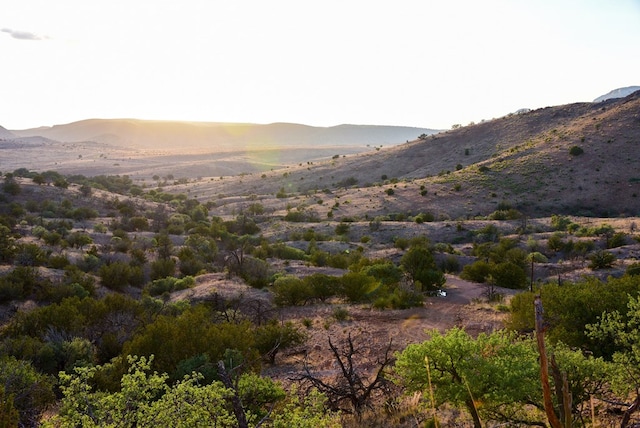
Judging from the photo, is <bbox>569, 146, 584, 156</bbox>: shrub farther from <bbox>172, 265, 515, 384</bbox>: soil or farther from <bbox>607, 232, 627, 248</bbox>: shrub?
<bbox>172, 265, 515, 384</bbox>: soil

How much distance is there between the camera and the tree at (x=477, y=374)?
6555 mm

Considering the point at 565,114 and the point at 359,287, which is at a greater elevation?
the point at 565,114

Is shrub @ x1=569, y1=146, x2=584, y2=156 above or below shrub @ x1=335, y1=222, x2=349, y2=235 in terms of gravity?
above

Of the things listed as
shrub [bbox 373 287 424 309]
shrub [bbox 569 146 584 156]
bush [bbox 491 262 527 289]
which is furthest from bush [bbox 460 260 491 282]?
shrub [bbox 569 146 584 156]

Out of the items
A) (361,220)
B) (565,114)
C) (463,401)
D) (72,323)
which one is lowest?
(361,220)

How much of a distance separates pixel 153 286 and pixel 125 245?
8.14m

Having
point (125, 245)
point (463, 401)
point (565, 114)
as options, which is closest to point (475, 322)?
point (463, 401)

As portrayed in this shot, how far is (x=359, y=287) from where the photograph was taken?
19.3 metres

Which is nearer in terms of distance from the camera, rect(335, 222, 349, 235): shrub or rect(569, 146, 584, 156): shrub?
rect(335, 222, 349, 235): shrub

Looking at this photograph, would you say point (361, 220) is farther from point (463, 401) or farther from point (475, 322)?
point (463, 401)

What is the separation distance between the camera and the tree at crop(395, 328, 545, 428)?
258 inches

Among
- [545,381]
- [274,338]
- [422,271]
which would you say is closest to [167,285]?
[274,338]

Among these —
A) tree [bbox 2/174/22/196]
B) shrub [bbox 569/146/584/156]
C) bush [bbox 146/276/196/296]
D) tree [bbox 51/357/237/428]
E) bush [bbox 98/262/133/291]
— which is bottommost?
bush [bbox 146/276/196/296]

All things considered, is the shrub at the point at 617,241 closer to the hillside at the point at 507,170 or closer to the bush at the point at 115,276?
the hillside at the point at 507,170
